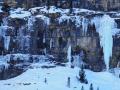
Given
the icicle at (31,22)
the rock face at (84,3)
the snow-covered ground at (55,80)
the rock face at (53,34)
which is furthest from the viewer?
the rock face at (84,3)

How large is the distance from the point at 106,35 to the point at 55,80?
266 inches

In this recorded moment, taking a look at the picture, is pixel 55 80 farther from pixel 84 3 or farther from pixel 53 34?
pixel 84 3

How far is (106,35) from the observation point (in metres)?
42.6

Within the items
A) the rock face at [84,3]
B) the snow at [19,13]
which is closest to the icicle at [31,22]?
the snow at [19,13]

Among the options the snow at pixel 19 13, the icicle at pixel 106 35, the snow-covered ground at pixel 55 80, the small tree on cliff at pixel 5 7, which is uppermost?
the small tree on cliff at pixel 5 7

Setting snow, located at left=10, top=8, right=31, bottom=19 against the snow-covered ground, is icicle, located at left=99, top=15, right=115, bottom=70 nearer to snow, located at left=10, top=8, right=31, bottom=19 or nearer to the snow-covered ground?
the snow-covered ground

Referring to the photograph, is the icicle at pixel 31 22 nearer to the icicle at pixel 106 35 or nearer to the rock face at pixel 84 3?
the rock face at pixel 84 3

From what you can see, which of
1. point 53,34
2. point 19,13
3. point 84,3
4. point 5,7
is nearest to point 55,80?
point 53,34

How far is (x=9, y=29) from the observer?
4312 cm

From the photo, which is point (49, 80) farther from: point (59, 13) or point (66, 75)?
point (59, 13)

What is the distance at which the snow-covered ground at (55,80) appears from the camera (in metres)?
37.3

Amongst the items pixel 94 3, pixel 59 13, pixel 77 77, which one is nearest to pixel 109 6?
pixel 94 3

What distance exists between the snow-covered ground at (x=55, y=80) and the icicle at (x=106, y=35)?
6.18ft

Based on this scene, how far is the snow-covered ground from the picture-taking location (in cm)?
3728
